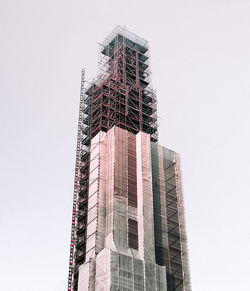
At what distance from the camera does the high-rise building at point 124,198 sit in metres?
98.1

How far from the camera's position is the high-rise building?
9806 cm

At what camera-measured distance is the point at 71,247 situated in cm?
11162

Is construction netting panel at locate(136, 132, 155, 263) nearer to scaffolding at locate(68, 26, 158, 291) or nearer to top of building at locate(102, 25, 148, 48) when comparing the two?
scaffolding at locate(68, 26, 158, 291)

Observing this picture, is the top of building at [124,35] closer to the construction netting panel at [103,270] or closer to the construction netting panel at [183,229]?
the construction netting panel at [183,229]

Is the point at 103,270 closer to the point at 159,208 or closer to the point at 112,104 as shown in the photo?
the point at 159,208

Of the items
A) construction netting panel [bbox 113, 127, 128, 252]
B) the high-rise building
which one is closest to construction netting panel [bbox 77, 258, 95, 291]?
the high-rise building

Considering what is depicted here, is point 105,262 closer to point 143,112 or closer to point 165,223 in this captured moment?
point 165,223

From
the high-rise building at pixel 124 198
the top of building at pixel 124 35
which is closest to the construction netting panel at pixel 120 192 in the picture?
the high-rise building at pixel 124 198

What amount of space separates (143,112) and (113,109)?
38.1 ft

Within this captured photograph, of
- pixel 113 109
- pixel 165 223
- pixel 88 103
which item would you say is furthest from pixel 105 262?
pixel 88 103

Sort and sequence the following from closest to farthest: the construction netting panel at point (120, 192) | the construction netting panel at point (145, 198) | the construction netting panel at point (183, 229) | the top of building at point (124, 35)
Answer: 1. the construction netting panel at point (120, 192)
2. the construction netting panel at point (145, 198)
3. the construction netting panel at point (183, 229)
4. the top of building at point (124, 35)

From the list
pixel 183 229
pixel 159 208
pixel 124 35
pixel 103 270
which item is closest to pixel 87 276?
pixel 103 270

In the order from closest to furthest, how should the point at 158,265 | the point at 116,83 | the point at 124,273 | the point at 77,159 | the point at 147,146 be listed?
the point at 124,273 → the point at 158,265 → the point at 147,146 → the point at 77,159 → the point at 116,83

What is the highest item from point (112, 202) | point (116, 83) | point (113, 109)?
point (116, 83)
